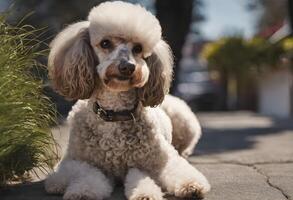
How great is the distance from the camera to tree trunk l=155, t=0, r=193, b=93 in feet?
37.3

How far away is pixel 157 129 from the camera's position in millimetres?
4141

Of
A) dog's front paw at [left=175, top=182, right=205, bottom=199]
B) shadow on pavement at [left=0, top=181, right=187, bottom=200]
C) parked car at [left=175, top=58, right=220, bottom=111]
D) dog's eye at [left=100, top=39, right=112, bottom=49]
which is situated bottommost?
parked car at [left=175, top=58, right=220, bottom=111]

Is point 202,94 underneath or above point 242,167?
underneath

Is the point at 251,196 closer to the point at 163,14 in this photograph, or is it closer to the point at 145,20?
the point at 145,20

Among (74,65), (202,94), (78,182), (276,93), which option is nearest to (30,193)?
(78,182)

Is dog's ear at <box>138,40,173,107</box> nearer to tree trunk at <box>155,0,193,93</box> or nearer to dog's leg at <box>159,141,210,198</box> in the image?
dog's leg at <box>159,141,210,198</box>

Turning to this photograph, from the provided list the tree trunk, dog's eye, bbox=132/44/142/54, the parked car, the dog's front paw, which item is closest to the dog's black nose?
dog's eye, bbox=132/44/142/54

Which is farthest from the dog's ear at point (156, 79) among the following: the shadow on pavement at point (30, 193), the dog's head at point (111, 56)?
Answer: the shadow on pavement at point (30, 193)

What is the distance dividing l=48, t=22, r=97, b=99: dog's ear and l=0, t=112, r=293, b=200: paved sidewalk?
66 centimetres

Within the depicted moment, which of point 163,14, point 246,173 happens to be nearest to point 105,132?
point 246,173

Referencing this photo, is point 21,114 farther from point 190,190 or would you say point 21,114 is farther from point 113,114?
point 190,190

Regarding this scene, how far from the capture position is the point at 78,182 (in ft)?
12.3

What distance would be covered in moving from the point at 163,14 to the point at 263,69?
10.1 ft

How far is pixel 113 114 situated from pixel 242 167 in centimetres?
144
